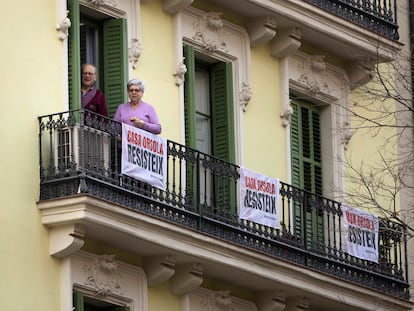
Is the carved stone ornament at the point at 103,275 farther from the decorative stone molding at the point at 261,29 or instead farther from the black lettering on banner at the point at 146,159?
the decorative stone molding at the point at 261,29

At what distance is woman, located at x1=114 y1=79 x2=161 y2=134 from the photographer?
30.0 m

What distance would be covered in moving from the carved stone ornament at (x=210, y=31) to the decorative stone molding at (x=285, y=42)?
1354 millimetres

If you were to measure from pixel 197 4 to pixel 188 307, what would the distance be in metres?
4.53

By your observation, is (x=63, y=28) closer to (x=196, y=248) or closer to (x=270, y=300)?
(x=196, y=248)

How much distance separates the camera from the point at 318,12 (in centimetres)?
3400

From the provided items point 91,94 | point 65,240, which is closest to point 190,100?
point 91,94

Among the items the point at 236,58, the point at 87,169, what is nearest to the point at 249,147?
the point at 236,58

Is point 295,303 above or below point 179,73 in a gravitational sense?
below

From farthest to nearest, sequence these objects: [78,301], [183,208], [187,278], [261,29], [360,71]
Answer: [360,71] < [261,29] < [187,278] < [183,208] < [78,301]

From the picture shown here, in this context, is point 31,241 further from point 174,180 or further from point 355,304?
point 355,304

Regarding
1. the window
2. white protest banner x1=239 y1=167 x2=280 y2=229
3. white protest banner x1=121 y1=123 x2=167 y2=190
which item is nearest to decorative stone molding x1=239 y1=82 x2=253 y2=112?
white protest banner x1=239 y1=167 x2=280 y2=229

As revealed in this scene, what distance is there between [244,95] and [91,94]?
12.9 ft

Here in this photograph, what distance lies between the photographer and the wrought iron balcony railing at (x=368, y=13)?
3444cm

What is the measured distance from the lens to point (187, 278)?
3097cm
